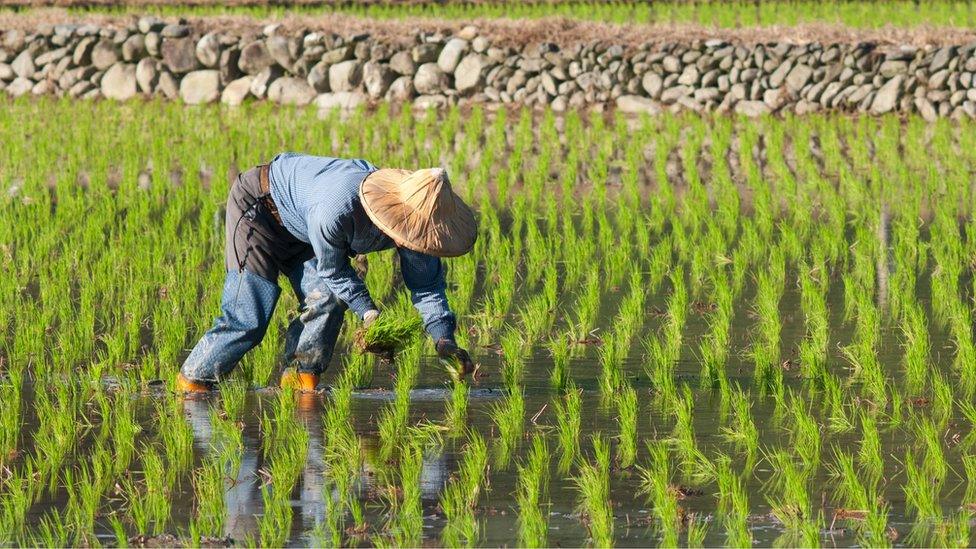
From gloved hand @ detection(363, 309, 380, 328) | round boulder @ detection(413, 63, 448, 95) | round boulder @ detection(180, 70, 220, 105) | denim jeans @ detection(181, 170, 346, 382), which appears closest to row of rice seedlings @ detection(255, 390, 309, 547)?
denim jeans @ detection(181, 170, 346, 382)

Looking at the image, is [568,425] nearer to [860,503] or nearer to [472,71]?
[860,503]

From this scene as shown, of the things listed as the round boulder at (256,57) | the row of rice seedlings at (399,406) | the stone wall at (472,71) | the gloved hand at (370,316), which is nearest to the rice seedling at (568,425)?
the row of rice seedlings at (399,406)

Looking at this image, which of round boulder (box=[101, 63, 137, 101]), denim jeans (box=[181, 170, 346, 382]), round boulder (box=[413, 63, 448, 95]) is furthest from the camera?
round boulder (box=[101, 63, 137, 101])

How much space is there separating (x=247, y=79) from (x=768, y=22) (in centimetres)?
478

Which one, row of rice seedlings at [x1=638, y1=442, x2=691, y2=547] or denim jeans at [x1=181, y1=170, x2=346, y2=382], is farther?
denim jeans at [x1=181, y1=170, x2=346, y2=382]

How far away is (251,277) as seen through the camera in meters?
4.93

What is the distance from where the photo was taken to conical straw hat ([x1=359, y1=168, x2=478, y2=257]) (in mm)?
4238

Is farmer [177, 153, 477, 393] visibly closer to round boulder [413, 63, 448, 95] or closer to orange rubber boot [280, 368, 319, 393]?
orange rubber boot [280, 368, 319, 393]

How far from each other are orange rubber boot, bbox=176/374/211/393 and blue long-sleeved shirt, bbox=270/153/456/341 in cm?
63

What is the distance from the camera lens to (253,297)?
4930 millimetres

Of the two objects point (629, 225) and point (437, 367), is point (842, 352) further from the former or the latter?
point (629, 225)

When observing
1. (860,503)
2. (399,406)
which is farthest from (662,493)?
(399,406)

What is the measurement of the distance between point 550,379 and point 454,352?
857 mm

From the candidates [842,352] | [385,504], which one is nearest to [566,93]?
[842,352]
